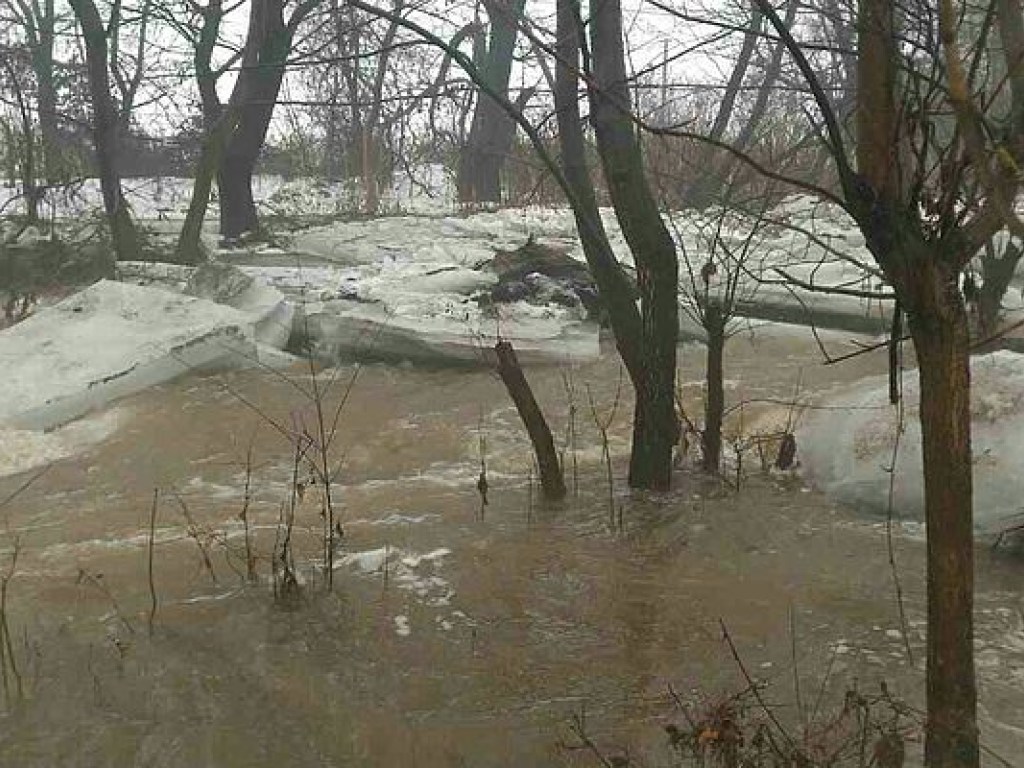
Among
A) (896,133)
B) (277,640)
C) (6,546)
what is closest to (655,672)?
(277,640)

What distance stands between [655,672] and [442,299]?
5.40m

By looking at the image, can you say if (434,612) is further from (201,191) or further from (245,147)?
(245,147)

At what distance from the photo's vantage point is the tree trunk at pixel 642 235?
14.5 ft

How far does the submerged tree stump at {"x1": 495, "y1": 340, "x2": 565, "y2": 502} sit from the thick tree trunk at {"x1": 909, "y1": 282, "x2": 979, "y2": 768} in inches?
104

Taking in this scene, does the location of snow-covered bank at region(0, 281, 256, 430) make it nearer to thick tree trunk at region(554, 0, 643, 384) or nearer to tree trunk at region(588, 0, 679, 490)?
thick tree trunk at region(554, 0, 643, 384)

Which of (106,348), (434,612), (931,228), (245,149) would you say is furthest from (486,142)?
(931,228)

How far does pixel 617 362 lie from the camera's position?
25.4 ft

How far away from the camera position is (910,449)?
4.84m

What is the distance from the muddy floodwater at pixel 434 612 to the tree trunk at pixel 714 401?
A: 0.14 m

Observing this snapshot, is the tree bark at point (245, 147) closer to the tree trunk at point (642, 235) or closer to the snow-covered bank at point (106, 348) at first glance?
the snow-covered bank at point (106, 348)

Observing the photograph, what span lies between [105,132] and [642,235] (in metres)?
6.41

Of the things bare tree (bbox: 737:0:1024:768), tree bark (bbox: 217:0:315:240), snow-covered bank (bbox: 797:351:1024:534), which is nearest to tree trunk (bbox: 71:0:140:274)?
tree bark (bbox: 217:0:315:240)

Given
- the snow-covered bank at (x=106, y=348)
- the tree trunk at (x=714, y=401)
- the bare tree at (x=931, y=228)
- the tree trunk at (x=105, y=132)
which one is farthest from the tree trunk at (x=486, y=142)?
the bare tree at (x=931, y=228)

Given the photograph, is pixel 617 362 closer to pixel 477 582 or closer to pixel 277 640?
pixel 477 582
